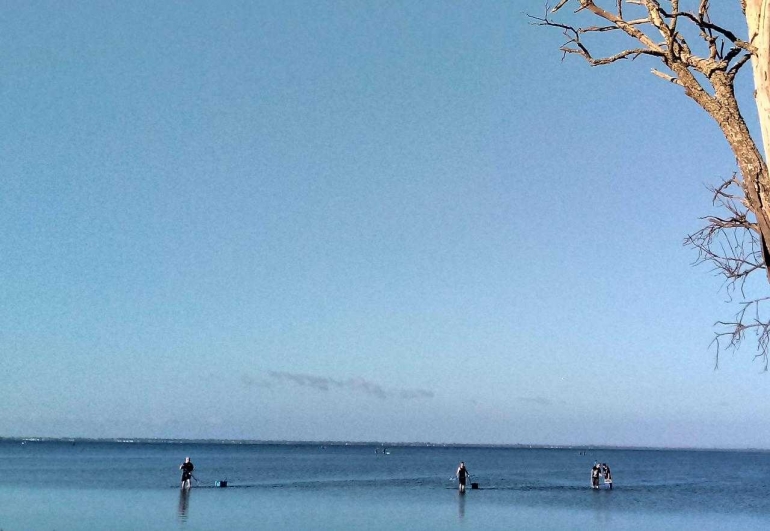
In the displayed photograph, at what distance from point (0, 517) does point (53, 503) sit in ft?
21.1

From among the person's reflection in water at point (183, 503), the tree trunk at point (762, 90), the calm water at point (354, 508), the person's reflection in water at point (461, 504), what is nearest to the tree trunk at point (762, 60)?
the tree trunk at point (762, 90)

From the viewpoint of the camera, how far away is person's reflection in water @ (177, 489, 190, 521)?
26.7 meters

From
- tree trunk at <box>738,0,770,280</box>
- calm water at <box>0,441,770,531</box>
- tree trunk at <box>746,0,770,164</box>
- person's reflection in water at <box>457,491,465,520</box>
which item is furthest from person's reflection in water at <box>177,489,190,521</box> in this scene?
tree trunk at <box>746,0,770,164</box>

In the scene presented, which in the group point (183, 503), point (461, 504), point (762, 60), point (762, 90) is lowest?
point (461, 504)

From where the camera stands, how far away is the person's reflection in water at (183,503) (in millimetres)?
26714

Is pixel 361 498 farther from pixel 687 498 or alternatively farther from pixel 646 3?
pixel 646 3

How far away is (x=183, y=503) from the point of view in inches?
1241

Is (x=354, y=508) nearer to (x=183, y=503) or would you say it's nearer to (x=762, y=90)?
(x=183, y=503)

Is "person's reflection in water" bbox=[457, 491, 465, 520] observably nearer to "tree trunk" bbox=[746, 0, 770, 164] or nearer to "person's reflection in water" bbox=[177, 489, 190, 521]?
"person's reflection in water" bbox=[177, 489, 190, 521]

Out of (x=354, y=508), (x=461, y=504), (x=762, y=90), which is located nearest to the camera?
(x=762, y=90)

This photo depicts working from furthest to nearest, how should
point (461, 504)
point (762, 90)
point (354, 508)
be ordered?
point (461, 504) → point (354, 508) → point (762, 90)

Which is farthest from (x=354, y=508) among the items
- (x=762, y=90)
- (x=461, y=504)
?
(x=762, y=90)

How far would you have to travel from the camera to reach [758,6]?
5676mm

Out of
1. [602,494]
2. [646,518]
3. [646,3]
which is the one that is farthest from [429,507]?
[646,3]
